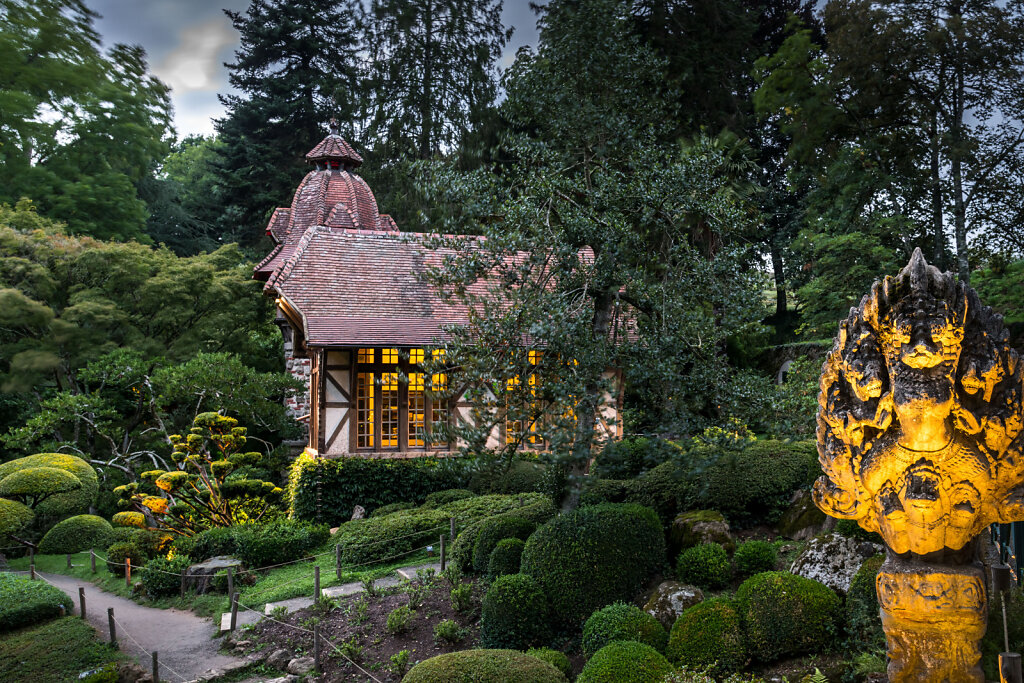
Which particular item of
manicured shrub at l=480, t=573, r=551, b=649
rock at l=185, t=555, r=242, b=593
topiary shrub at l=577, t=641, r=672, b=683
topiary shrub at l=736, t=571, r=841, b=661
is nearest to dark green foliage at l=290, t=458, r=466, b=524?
rock at l=185, t=555, r=242, b=593

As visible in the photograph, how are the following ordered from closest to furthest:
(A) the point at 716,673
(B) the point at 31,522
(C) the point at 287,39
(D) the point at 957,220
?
(A) the point at 716,673 → (D) the point at 957,220 → (B) the point at 31,522 → (C) the point at 287,39

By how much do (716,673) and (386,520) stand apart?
8.21 m

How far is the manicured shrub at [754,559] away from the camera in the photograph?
26.6ft

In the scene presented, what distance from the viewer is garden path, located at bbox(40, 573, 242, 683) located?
353 inches

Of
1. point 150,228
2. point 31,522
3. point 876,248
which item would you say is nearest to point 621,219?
point 876,248

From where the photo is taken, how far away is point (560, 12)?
12438 millimetres

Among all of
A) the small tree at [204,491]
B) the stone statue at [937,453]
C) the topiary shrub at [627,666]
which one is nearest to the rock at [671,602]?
the topiary shrub at [627,666]

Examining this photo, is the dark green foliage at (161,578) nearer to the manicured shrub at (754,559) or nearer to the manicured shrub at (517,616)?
the manicured shrub at (517,616)

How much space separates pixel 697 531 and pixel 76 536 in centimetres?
1353

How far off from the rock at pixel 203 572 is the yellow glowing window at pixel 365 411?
180 inches

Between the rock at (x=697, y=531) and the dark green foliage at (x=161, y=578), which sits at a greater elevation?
the rock at (x=697, y=531)

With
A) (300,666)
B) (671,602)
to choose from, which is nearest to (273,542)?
(300,666)

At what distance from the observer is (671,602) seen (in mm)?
7500

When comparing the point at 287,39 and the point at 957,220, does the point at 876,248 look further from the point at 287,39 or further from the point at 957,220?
the point at 287,39
